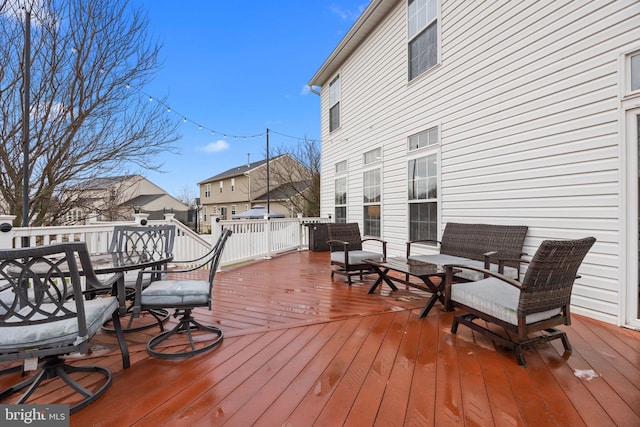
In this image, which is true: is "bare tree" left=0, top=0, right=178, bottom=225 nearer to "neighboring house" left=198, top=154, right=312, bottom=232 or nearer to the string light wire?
the string light wire

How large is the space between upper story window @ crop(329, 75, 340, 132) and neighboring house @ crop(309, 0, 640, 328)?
168cm

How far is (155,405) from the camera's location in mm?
1691

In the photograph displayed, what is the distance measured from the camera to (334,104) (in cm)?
866

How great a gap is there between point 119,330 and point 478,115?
188 inches

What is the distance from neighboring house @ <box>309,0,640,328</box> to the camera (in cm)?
276

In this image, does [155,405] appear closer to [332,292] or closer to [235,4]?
[332,292]

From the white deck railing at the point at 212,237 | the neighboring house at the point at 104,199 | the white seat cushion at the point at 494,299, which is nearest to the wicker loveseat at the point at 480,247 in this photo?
the white seat cushion at the point at 494,299

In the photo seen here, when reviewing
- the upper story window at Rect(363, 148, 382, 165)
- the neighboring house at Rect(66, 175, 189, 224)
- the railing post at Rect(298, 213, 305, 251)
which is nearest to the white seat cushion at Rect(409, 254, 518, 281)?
the upper story window at Rect(363, 148, 382, 165)

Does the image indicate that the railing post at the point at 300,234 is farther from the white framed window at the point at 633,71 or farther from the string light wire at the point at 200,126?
the white framed window at the point at 633,71

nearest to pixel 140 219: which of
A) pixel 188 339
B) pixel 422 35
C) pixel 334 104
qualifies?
pixel 188 339

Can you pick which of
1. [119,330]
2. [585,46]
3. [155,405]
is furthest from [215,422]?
[585,46]

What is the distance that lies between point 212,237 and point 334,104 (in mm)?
5342

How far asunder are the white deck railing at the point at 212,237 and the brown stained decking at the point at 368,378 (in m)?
1.37

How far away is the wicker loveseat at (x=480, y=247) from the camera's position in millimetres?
3455
